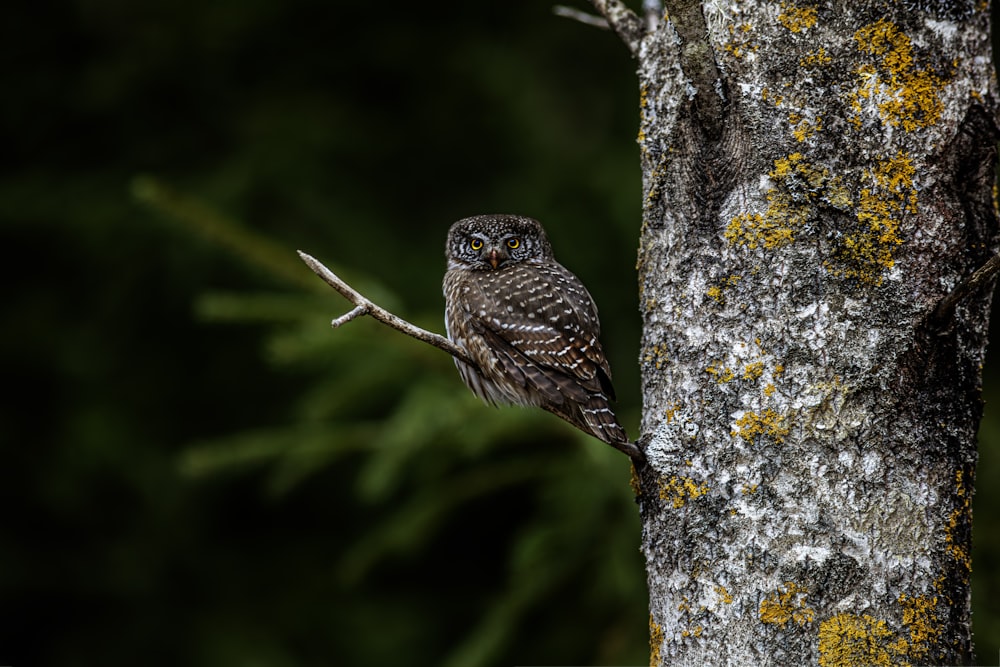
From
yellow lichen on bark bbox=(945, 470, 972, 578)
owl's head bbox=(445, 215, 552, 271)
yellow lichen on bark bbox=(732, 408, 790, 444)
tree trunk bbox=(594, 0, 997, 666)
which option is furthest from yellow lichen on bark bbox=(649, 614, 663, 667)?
owl's head bbox=(445, 215, 552, 271)

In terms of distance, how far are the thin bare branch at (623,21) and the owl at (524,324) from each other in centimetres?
86

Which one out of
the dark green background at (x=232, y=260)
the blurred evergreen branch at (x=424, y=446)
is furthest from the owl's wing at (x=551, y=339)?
the dark green background at (x=232, y=260)

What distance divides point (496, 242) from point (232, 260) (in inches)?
124

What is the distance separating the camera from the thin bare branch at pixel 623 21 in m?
2.43

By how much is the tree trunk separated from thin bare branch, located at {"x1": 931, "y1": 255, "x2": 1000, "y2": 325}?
1cm

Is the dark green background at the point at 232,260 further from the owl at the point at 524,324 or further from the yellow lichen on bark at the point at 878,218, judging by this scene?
the yellow lichen on bark at the point at 878,218

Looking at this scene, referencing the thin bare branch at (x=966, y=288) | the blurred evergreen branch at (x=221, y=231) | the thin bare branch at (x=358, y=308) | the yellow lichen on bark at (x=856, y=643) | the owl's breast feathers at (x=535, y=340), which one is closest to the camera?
the thin bare branch at (x=966, y=288)

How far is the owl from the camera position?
Answer: 3119mm

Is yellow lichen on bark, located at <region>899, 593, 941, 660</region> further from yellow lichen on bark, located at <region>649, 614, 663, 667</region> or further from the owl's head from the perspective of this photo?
the owl's head

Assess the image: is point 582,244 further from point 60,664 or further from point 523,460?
point 60,664

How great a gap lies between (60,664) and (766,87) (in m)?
6.83

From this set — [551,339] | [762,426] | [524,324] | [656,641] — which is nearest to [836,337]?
[762,426]

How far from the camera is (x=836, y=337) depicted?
1.94 metres

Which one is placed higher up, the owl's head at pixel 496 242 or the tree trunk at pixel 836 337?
the tree trunk at pixel 836 337
